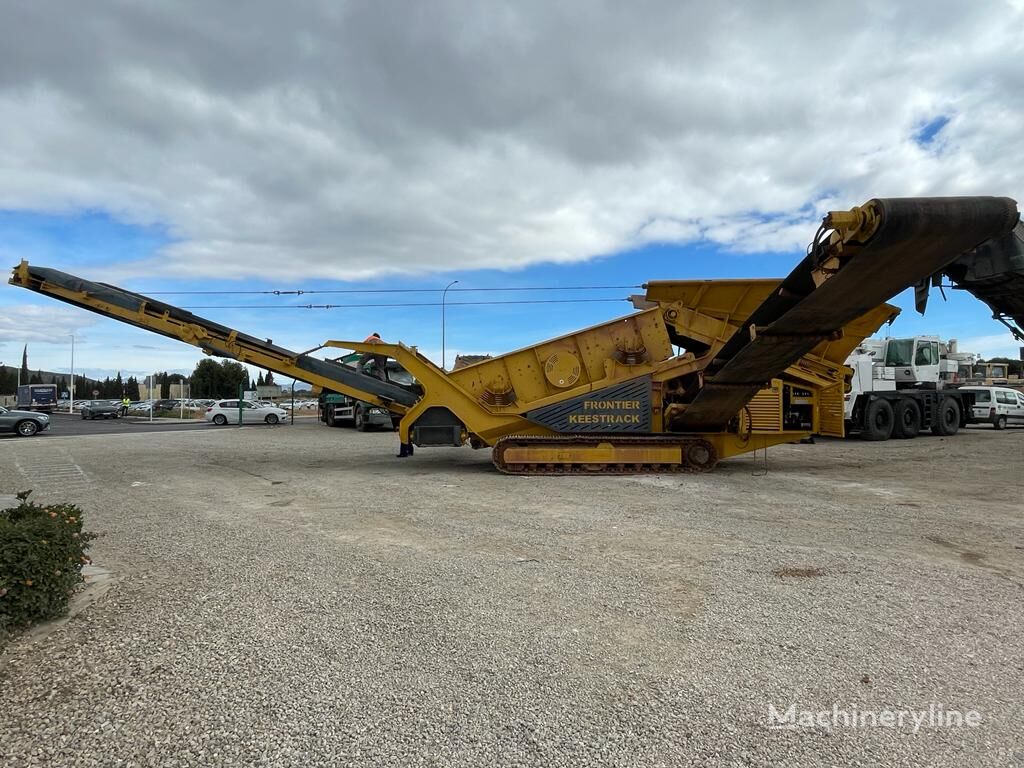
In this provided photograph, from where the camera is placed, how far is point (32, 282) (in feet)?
40.9

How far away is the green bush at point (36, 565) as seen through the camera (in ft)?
11.9

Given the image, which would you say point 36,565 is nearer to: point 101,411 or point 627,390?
point 627,390

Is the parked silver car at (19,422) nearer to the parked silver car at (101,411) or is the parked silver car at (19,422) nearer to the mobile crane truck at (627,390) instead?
the mobile crane truck at (627,390)

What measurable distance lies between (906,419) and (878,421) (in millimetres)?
1319

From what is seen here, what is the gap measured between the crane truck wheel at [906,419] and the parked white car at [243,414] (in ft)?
99.3

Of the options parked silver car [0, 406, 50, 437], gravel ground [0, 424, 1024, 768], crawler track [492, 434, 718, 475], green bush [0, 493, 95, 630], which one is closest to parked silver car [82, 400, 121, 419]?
parked silver car [0, 406, 50, 437]

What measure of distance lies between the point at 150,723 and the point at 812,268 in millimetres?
7316

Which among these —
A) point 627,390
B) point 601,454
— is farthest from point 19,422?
point 627,390

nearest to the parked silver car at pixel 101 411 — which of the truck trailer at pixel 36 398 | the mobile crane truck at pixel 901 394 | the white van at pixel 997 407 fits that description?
the truck trailer at pixel 36 398

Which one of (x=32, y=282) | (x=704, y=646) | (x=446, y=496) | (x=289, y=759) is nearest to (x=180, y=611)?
(x=289, y=759)

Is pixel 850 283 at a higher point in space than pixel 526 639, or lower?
higher

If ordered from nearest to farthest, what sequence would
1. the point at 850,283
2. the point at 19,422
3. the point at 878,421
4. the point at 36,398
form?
the point at 850,283, the point at 878,421, the point at 19,422, the point at 36,398

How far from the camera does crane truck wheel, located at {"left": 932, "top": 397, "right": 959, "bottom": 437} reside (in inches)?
837

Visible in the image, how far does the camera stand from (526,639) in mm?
3809
